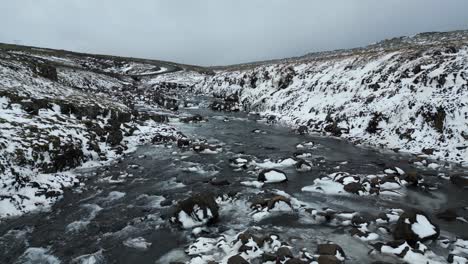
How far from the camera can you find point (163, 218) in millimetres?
Answer: 16469

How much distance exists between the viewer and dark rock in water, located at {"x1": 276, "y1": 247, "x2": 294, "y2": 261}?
1242cm

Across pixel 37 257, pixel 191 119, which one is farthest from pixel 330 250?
pixel 191 119

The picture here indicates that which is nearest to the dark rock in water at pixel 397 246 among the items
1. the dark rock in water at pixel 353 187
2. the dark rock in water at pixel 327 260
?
the dark rock in water at pixel 327 260

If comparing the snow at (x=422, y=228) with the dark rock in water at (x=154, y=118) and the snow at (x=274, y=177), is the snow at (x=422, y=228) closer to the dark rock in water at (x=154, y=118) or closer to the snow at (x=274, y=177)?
the snow at (x=274, y=177)

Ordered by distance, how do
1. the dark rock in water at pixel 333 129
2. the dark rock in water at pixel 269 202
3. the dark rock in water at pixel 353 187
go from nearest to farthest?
the dark rock in water at pixel 269 202, the dark rock in water at pixel 353 187, the dark rock in water at pixel 333 129

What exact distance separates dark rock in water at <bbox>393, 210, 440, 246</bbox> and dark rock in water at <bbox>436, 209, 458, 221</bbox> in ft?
6.42

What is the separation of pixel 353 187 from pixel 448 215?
4589 millimetres

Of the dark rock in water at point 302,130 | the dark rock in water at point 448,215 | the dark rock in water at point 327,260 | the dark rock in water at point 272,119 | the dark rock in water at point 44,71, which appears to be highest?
the dark rock in water at point 44,71

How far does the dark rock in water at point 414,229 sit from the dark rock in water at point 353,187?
4.78 meters

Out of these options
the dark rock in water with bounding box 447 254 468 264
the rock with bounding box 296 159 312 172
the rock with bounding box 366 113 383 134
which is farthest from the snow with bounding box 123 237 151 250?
the rock with bounding box 366 113 383 134

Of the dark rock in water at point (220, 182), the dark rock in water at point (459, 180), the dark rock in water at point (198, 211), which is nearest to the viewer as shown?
the dark rock in water at point (198, 211)

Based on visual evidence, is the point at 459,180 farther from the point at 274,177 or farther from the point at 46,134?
the point at 46,134

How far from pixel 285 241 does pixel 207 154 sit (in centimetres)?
Answer: 1497

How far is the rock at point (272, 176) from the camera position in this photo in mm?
21156
